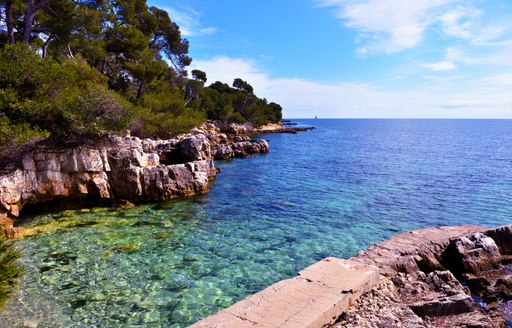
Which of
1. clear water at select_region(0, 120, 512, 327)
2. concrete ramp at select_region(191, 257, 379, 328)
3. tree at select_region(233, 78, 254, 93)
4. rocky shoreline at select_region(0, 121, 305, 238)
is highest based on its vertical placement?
tree at select_region(233, 78, 254, 93)

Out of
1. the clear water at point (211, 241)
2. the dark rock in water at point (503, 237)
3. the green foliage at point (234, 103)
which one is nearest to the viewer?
the clear water at point (211, 241)

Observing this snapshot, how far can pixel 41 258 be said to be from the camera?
10086mm

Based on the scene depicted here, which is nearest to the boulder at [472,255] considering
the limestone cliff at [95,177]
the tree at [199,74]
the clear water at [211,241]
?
the clear water at [211,241]

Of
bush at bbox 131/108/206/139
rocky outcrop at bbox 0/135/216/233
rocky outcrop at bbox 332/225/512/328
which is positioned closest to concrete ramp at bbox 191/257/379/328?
rocky outcrop at bbox 332/225/512/328

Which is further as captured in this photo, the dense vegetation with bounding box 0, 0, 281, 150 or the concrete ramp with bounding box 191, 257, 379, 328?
the dense vegetation with bounding box 0, 0, 281, 150

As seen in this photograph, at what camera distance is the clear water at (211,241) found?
7.88 metres

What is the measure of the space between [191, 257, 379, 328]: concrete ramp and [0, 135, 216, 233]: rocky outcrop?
1196 cm

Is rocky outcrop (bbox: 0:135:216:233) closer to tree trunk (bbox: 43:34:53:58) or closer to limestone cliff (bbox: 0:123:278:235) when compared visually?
limestone cliff (bbox: 0:123:278:235)

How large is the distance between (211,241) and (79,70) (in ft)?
58.8

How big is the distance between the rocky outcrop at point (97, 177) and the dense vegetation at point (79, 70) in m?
1.21

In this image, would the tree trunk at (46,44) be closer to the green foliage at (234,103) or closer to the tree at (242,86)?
the green foliage at (234,103)

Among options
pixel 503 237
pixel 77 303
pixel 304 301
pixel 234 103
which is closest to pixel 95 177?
pixel 77 303

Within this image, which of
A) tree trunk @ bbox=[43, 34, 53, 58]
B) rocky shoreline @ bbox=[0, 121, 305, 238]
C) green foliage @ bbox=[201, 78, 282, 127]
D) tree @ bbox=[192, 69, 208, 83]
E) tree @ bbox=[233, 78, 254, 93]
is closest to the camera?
rocky shoreline @ bbox=[0, 121, 305, 238]

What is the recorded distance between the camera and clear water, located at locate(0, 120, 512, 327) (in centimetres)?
788
